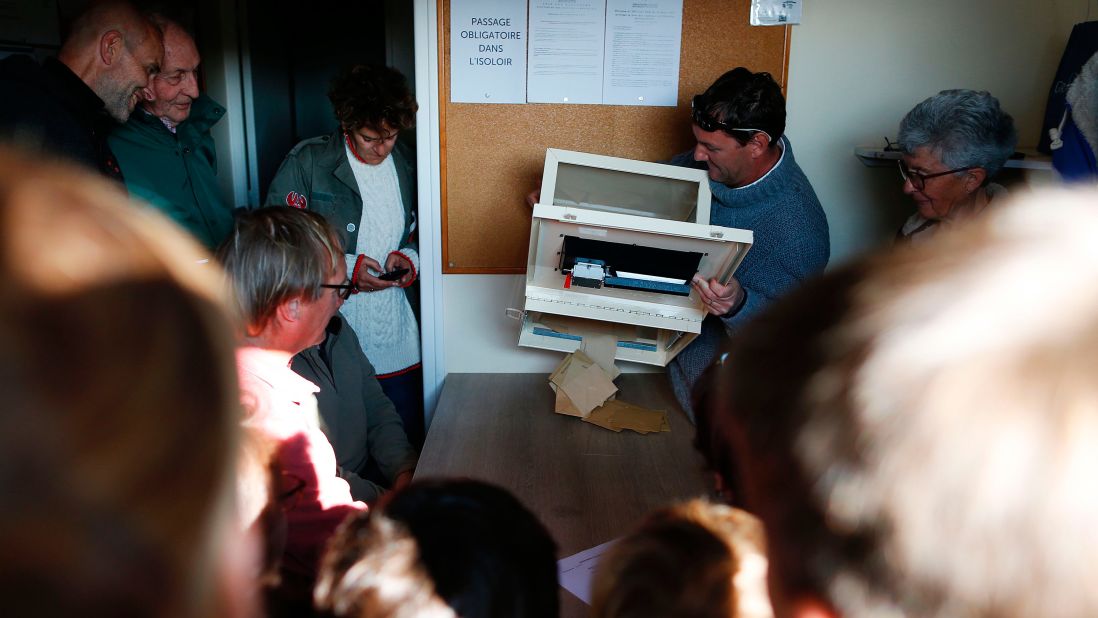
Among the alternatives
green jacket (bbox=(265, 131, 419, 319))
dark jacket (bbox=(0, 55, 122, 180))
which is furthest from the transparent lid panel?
dark jacket (bbox=(0, 55, 122, 180))

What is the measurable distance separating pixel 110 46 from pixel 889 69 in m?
2.01

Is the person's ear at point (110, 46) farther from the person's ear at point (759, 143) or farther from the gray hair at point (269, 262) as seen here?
the person's ear at point (759, 143)

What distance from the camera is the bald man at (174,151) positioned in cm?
208

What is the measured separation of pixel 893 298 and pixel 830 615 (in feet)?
0.56

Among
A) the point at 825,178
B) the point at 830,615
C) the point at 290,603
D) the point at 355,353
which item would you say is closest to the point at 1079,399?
the point at 830,615

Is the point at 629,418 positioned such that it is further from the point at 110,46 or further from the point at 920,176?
the point at 110,46

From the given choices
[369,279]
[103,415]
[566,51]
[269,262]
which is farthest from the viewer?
[369,279]

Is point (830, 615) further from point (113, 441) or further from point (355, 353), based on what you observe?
point (355, 353)

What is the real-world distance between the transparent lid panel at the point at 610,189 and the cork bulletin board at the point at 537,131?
316 millimetres

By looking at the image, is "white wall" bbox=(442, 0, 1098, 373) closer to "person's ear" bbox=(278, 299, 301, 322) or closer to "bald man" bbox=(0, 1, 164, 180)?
"person's ear" bbox=(278, 299, 301, 322)

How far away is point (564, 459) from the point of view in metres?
1.76

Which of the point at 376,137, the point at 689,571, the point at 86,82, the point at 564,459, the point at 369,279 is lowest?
the point at 564,459

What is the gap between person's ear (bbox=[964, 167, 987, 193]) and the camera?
5.84 ft

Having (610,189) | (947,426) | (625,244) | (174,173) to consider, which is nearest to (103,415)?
(947,426)
